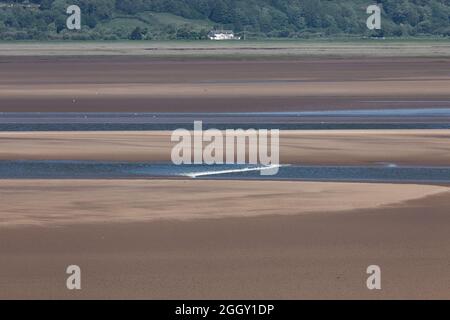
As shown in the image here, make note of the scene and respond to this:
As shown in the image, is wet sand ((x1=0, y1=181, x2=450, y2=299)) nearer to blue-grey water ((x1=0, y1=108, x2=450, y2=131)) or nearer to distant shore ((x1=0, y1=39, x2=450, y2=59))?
blue-grey water ((x1=0, y1=108, x2=450, y2=131))

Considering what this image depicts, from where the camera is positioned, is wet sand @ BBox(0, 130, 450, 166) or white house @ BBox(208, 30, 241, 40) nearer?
wet sand @ BBox(0, 130, 450, 166)

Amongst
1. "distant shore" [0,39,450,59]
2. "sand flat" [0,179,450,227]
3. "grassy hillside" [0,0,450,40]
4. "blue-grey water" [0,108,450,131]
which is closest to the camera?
"sand flat" [0,179,450,227]

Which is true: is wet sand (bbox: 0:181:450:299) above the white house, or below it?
above

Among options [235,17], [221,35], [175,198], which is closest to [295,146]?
[175,198]

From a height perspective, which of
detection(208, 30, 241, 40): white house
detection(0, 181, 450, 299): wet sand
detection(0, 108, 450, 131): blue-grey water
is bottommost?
detection(208, 30, 241, 40): white house

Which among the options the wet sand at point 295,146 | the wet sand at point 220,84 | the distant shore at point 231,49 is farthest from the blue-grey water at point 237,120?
the distant shore at point 231,49

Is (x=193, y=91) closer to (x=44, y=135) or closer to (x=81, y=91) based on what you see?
(x=81, y=91)

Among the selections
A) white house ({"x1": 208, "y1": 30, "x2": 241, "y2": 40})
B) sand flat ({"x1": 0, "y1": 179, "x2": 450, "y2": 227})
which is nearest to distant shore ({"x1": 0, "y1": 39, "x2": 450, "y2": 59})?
white house ({"x1": 208, "y1": 30, "x2": 241, "y2": 40})

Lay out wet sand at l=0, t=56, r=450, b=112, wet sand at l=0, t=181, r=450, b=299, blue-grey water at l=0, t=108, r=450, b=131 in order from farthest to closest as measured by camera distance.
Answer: wet sand at l=0, t=56, r=450, b=112 → blue-grey water at l=0, t=108, r=450, b=131 → wet sand at l=0, t=181, r=450, b=299
